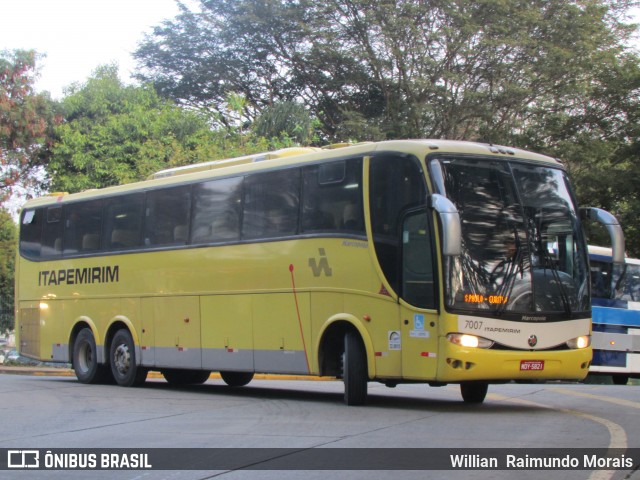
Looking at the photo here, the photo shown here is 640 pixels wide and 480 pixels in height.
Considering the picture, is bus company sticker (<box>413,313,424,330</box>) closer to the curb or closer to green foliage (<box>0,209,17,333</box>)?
the curb

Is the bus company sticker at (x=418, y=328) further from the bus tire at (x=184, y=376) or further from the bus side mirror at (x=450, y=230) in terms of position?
the bus tire at (x=184, y=376)

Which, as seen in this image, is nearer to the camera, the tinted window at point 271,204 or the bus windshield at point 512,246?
Result: the bus windshield at point 512,246

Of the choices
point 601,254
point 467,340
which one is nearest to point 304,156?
point 467,340

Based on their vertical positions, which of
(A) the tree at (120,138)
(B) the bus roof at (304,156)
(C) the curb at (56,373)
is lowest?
(C) the curb at (56,373)

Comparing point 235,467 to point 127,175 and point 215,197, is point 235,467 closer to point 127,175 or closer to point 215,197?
point 215,197

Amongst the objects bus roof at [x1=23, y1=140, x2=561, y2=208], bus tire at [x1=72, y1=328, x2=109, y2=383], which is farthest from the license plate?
bus tire at [x1=72, y1=328, x2=109, y2=383]

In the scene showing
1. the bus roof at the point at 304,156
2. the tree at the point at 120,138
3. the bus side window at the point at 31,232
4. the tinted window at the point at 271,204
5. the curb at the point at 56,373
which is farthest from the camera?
the tree at the point at 120,138

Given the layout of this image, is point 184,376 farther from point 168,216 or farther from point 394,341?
point 394,341

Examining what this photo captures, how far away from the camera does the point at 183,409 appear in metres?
13.7

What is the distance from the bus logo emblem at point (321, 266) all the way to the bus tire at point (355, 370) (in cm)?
99

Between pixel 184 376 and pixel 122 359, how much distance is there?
4.58 feet

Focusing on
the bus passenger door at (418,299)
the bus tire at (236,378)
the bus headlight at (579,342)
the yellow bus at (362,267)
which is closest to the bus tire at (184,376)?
the bus tire at (236,378)

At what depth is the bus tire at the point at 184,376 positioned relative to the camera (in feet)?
63.9

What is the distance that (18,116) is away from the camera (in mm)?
38812
